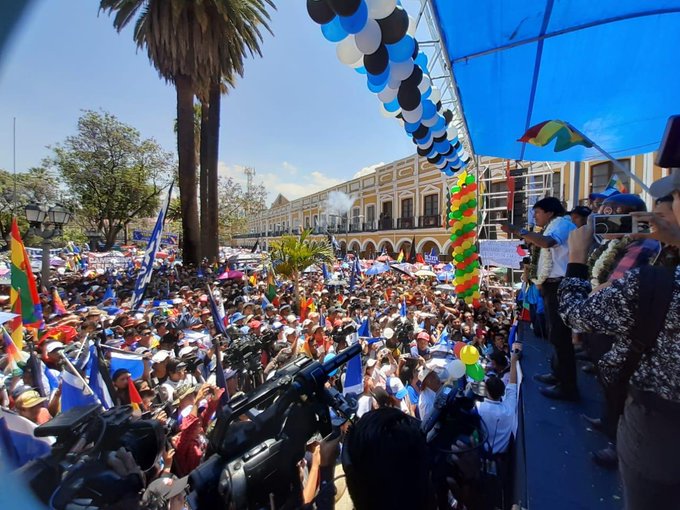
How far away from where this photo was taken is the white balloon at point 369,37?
2.74 metres

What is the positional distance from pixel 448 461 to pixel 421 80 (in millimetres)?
3461

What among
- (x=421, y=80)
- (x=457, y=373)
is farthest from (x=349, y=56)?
(x=457, y=373)

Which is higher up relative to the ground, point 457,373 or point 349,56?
point 349,56

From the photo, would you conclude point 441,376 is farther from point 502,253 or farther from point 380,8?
point 502,253

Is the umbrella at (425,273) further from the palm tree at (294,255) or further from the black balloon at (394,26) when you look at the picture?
the black balloon at (394,26)

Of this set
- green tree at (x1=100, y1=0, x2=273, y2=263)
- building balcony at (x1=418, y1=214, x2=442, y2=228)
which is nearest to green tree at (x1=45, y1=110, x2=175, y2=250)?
green tree at (x1=100, y1=0, x2=273, y2=263)

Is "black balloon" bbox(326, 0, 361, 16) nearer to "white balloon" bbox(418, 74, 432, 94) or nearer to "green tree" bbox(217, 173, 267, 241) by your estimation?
"white balloon" bbox(418, 74, 432, 94)

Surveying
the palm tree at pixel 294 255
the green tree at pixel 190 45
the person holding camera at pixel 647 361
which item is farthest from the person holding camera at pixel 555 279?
the green tree at pixel 190 45

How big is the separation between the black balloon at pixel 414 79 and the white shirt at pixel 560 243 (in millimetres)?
1956

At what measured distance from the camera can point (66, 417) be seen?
1407 mm

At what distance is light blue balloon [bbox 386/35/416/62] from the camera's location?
3.02 metres

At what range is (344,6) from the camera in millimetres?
2324

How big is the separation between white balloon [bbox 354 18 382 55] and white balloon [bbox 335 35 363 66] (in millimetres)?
280

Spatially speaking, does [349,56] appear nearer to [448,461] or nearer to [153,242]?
[448,461]
